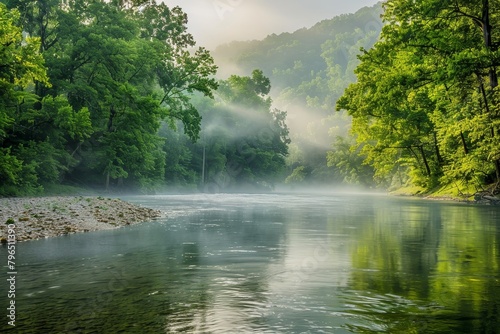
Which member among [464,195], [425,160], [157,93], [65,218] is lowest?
[65,218]

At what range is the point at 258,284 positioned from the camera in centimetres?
920

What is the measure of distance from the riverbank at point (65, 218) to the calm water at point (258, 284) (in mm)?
1594

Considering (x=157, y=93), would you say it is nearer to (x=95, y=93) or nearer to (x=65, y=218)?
(x=95, y=93)

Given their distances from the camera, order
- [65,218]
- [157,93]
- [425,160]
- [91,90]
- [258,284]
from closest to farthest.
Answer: [258,284] → [65,218] → [91,90] → [157,93] → [425,160]

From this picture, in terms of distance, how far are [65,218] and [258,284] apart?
44.0 feet

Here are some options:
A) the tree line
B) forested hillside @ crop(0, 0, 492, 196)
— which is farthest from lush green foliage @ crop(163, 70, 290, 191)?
the tree line

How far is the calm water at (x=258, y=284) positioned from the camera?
6.54 m

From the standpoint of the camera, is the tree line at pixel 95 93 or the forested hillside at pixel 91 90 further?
the tree line at pixel 95 93

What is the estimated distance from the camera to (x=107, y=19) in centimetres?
4909

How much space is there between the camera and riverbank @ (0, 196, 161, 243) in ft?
56.5

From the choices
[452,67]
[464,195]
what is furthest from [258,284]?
[464,195]

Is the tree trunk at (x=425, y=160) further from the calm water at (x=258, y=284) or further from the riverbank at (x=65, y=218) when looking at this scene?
the calm water at (x=258, y=284)

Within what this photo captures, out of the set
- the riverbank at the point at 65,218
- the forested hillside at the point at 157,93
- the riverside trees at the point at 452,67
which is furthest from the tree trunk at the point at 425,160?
the riverbank at the point at 65,218

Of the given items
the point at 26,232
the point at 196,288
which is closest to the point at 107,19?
the point at 26,232
